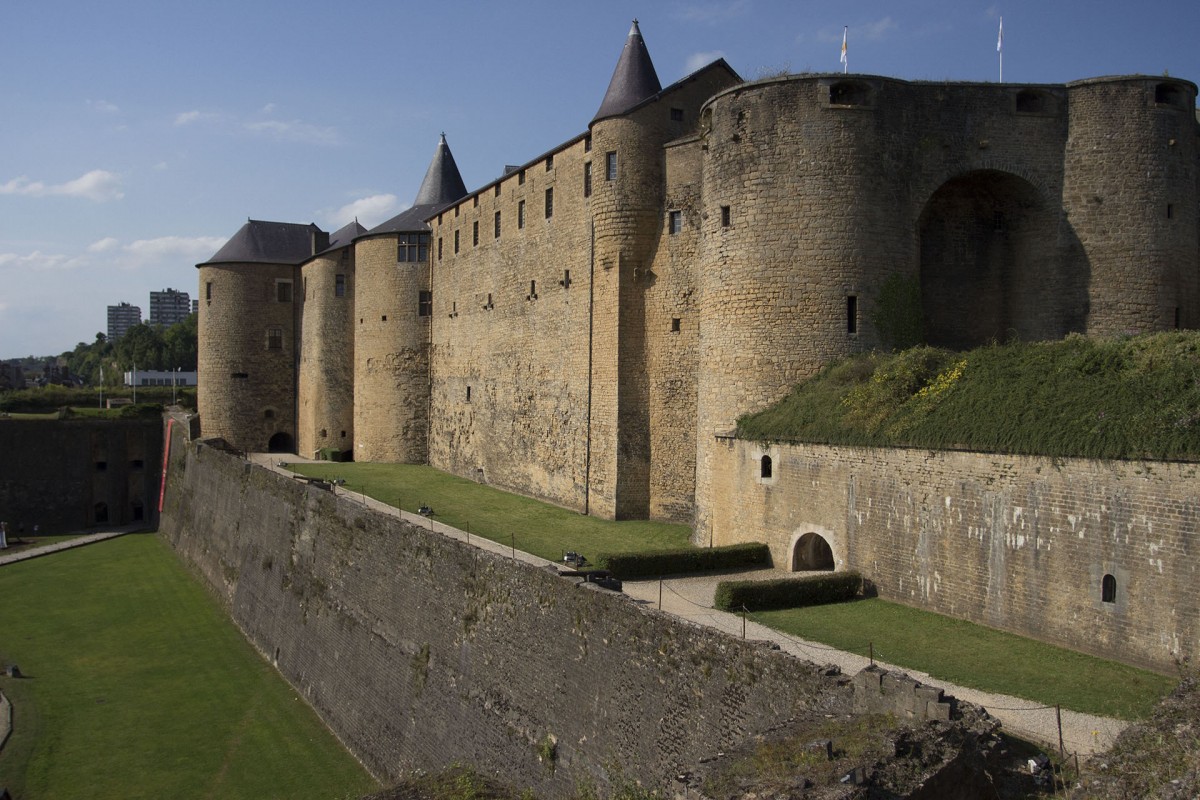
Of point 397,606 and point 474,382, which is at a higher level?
point 474,382

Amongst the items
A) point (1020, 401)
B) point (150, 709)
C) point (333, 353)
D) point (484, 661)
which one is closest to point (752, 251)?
point (1020, 401)

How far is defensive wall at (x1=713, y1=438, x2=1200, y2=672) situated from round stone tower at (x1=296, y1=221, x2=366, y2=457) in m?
28.5

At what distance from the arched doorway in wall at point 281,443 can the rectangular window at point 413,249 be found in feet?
40.9

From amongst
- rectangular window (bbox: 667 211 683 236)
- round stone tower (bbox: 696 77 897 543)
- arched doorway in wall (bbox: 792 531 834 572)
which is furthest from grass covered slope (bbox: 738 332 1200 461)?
rectangular window (bbox: 667 211 683 236)

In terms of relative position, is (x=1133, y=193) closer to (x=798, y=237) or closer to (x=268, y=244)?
(x=798, y=237)

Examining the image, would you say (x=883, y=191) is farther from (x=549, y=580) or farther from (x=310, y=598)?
(x=310, y=598)

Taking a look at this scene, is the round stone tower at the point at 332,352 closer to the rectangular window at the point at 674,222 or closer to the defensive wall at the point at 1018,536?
the rectangular window at the point at 674,222

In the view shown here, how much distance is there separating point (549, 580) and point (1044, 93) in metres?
15.1

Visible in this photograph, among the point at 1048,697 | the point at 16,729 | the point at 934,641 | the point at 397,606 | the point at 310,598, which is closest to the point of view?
the point at 1048,697

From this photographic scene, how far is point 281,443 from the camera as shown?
4634 centimetres

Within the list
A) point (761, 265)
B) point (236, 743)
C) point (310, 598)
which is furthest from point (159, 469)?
point (761, 265)

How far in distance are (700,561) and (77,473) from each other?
1416 inches

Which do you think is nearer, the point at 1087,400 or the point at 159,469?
the point at 1087,400

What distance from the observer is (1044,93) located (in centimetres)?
1959
